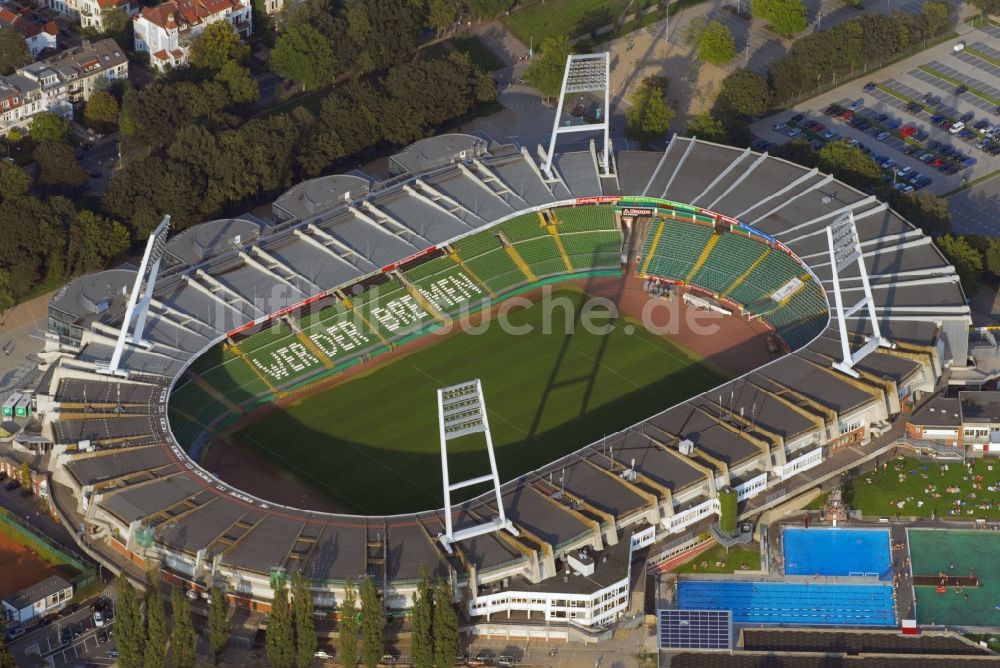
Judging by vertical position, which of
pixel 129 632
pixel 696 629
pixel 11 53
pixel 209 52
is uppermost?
pixel 209 52

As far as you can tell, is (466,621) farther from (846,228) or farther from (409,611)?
(846,228)

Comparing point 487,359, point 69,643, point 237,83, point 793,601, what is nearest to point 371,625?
point 69,643

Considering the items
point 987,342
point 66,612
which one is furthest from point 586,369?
point 66,612

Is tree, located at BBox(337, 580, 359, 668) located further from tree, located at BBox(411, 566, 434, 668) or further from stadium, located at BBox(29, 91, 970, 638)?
tree, located at BBox(411, 566, 434, 668)

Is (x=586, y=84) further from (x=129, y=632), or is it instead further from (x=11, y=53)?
(x=129, y=632)

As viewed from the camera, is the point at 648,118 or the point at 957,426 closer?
the point at 957,426

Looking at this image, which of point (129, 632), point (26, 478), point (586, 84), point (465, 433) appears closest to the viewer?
point (129, 632)
